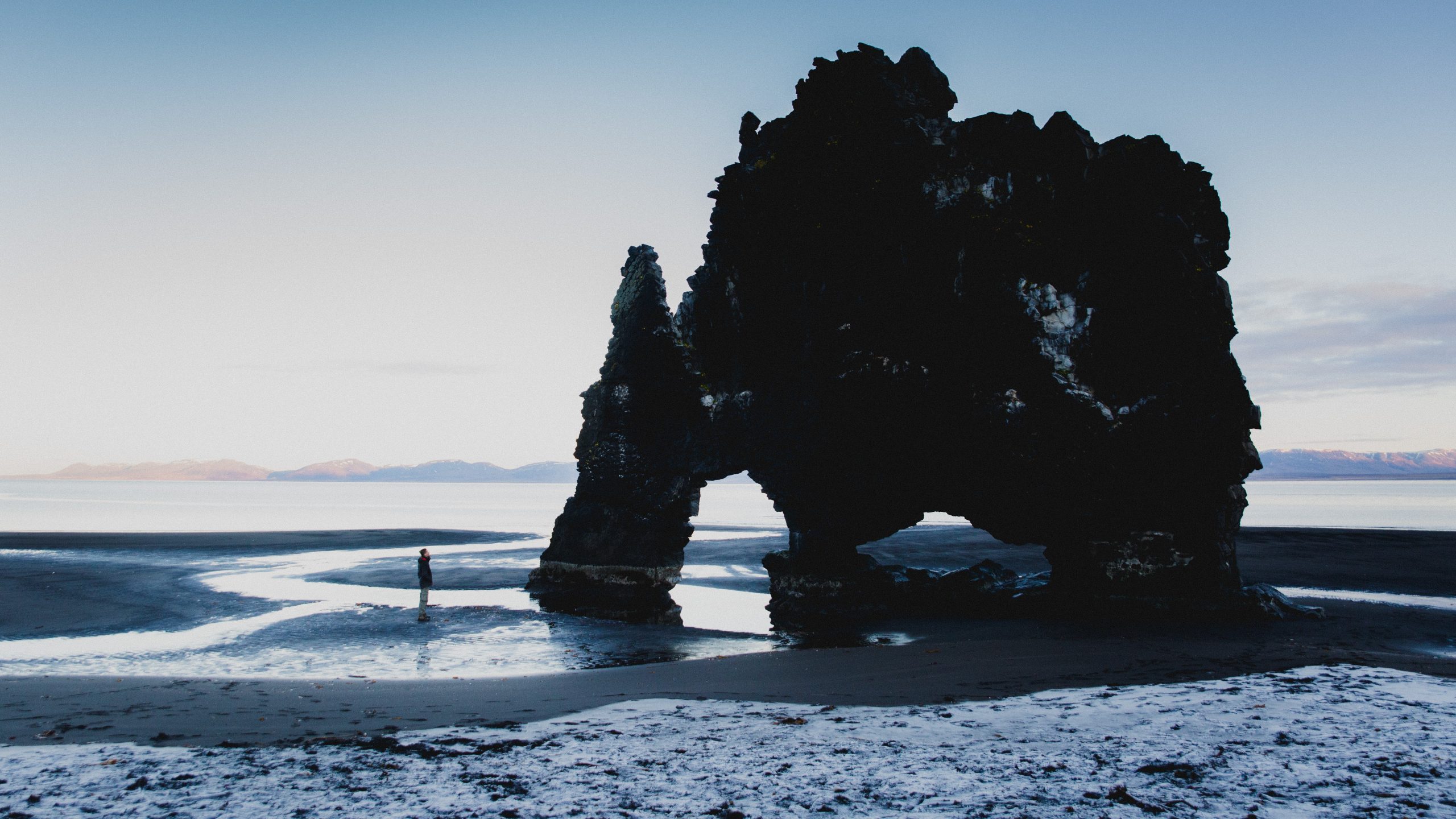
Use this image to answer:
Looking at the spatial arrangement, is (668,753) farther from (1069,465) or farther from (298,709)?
(1069,465)

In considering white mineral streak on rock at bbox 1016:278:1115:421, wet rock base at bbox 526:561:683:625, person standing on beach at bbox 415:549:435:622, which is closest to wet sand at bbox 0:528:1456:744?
white mineral streak on rock at bbox 1016:278:1115:421

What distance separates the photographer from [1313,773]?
6734 mm

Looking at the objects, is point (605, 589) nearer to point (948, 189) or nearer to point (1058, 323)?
point (1058, 323)

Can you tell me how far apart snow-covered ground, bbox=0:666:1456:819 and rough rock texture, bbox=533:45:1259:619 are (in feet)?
34.1

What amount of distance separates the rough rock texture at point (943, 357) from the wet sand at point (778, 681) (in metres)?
A: 3.56

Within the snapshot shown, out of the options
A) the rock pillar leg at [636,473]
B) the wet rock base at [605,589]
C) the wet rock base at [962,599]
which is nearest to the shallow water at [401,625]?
the wet rock base at [605,589]

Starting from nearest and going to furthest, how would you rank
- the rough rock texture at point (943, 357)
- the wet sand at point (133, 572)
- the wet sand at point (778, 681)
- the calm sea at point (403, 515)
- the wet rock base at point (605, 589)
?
the wet sand at point (778, 681), the rough rock texture at point (943, 357), the wet sand at point (133, 572), the wet rock base at point (605, 589), the calm sea at point (403, 515)

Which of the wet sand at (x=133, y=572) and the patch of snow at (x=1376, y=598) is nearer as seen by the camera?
the wet sand at (x=133, y=572)

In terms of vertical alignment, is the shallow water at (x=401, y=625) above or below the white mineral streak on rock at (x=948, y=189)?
below

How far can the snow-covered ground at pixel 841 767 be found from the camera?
619 cm

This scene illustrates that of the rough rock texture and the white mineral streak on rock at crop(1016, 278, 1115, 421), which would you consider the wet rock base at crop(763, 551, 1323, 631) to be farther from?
the white mineral streak on rock at crop(1016, 278, 1115, 421)

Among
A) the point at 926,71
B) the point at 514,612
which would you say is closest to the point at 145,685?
the point at 514,612

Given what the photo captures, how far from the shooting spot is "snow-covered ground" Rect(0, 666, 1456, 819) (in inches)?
244

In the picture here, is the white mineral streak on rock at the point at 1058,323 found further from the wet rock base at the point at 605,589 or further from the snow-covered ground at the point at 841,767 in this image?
the wet rock base at the point at 605,589
